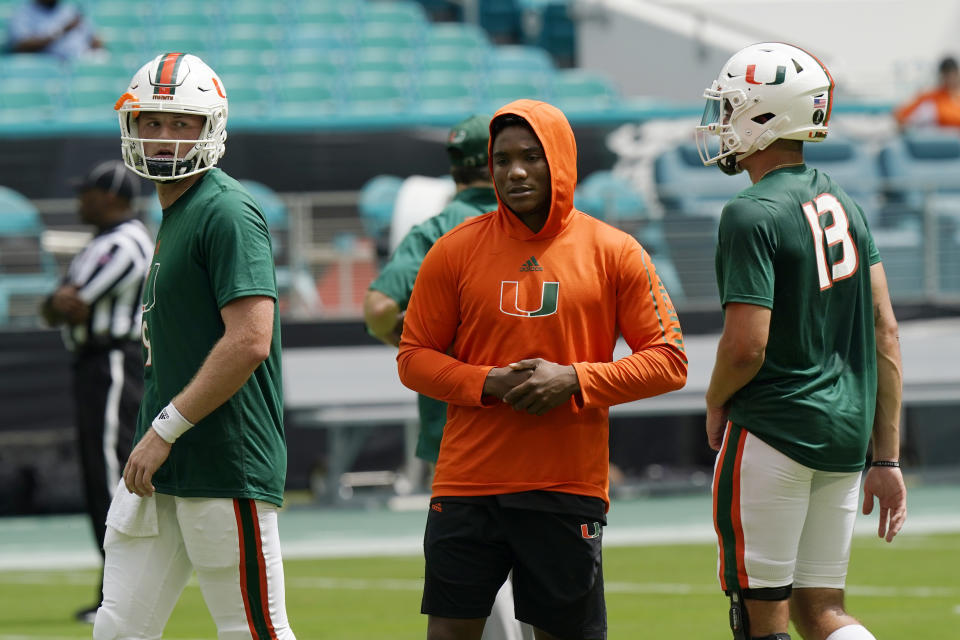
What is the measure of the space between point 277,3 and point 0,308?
8.63 m

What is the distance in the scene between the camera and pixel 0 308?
13156 mm

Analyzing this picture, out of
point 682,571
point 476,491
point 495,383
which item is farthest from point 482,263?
point 682,571

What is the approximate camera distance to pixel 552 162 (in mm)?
4270

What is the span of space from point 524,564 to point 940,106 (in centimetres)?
1456

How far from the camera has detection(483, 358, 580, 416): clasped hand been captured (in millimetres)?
4125

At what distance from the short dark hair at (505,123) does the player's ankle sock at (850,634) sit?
1689mm

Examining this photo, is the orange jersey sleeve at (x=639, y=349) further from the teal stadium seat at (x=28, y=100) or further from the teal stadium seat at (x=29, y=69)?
the teal stadium seat at (x=29, y=69)

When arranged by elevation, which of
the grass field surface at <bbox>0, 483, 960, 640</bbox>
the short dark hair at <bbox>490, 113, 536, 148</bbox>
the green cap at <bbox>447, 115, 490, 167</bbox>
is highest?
the short dark hair at <bbox>490, 113, 536, 148</bbox>

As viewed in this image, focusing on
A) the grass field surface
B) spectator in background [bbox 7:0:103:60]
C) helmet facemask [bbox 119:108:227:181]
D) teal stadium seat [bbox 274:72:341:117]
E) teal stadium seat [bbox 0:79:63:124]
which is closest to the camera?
helmet facemask [bbox 119:108:227:181]

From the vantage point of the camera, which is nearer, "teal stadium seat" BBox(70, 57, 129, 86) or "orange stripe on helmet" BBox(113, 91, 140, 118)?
"orange stripe on helmet" BBox(113, 91, 140, 118)

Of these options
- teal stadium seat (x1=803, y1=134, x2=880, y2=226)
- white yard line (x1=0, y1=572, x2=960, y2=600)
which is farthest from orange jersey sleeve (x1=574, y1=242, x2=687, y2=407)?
teal stadium seat (x1=803, y1=134, x2=880, y2=226)

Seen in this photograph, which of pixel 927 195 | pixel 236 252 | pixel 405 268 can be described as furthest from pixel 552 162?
pixel 927 195

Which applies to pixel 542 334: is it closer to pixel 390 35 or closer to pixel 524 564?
pixel 524 564

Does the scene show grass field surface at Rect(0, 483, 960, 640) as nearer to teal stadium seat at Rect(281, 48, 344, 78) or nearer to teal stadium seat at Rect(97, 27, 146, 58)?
teal stadium seat at Rect(281, 48, 344, 78)
